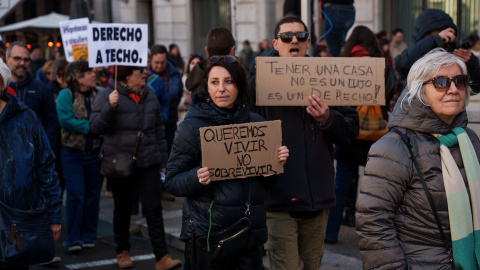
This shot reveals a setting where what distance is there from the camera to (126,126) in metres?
6.69

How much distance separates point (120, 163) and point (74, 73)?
4.35 ft

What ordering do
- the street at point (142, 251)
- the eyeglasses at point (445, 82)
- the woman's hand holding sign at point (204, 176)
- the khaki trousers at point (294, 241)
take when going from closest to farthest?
the eyeglasses at point (445, 82)
the woman's hand holding sign at point (204, 176)
the khaki trousers at point (294, 241)
the street at point (142, 251)

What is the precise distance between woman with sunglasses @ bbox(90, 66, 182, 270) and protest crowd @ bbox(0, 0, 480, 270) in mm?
13

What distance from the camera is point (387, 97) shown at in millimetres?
6539

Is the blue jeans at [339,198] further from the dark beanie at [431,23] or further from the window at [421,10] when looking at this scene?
the window at [421,10]

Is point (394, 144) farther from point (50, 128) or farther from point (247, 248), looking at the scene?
point (50, 128)

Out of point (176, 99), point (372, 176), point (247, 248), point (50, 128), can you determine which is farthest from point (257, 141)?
point (176, 99)

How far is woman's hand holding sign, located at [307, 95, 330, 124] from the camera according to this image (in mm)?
4660

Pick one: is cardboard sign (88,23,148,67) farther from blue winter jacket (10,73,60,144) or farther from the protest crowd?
blue winter jacket (10,73,60,144)

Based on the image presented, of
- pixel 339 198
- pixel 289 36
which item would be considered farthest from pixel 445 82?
pixel 339 198

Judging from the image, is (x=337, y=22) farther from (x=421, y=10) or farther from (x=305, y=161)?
(x=421, y=10)

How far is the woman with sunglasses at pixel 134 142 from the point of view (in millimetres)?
6676

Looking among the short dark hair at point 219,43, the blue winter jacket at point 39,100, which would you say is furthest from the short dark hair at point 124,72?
the short dark hair at point 219,43

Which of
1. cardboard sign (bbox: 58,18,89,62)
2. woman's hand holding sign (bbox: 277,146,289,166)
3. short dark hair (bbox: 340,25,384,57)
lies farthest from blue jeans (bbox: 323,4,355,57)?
woman's hand holding sign (bbox: 277,146,289,166)
